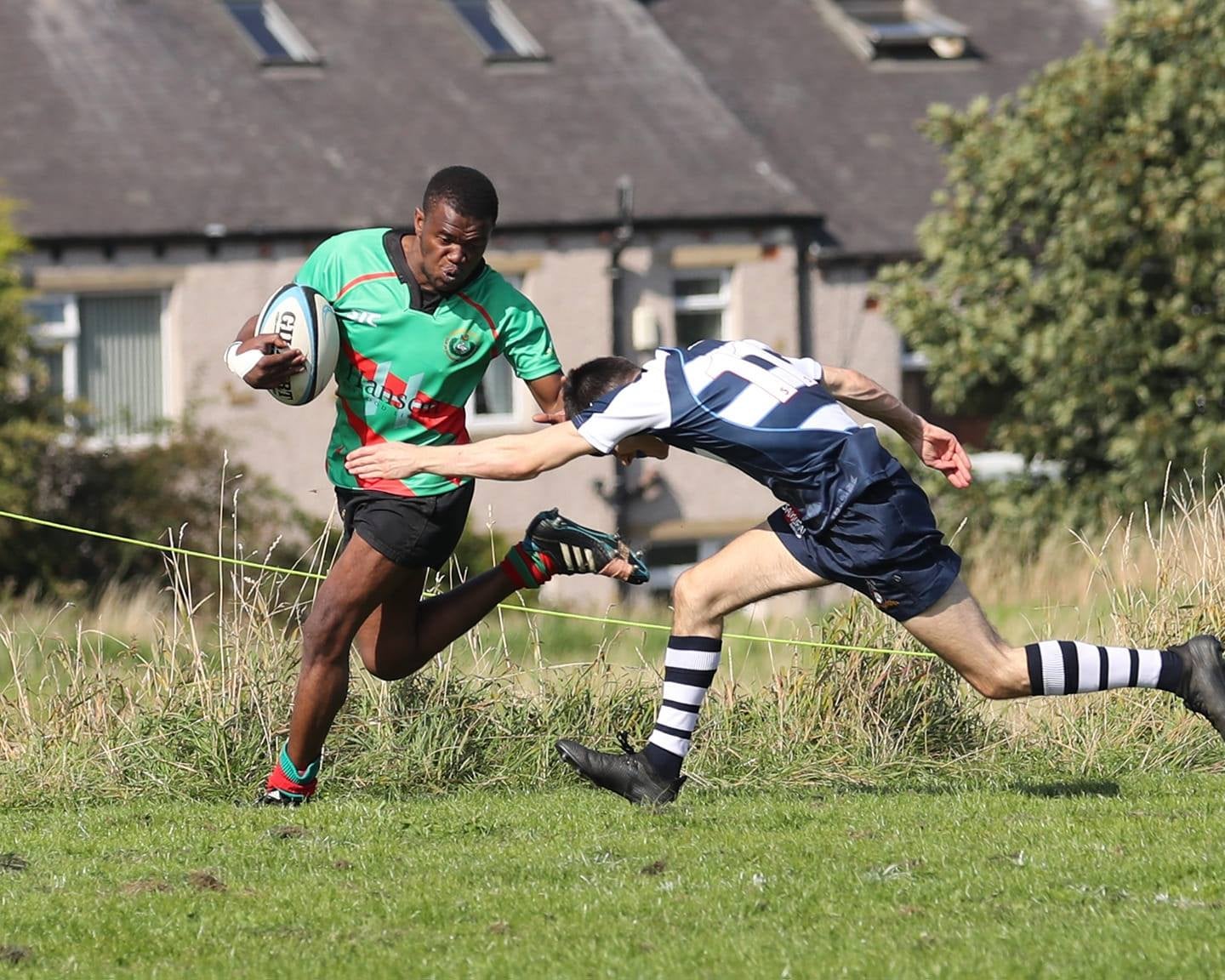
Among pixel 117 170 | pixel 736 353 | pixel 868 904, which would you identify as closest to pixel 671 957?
pixel 868 904

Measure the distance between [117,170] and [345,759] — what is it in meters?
17.4

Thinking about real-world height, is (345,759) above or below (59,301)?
below

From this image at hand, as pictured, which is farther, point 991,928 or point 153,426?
point 153,426

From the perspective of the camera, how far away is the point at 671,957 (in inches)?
212

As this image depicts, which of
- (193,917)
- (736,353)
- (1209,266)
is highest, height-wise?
(1209,266)

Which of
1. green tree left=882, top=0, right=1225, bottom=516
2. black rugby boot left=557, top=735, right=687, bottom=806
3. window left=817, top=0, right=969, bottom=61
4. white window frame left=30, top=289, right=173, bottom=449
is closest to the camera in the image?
black rugby boot left=557, top=735, right=687, bottom=806

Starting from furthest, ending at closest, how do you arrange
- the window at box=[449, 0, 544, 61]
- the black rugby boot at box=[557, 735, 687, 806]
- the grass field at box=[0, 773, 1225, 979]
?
the window at box=[449, 0, 544, 61] < the black rugby boot at box=[557, 735, 687, 806] < the grass field at box=[0, 773, 1225, 979]

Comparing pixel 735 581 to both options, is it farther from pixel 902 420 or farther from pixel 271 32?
pixel 271 32

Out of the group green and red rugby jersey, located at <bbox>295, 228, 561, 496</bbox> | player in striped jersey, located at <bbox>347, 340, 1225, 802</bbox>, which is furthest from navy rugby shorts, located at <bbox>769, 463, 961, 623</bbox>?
green and red rugby jersey, located at <bbox>295, 228, 561, 496</bbox>

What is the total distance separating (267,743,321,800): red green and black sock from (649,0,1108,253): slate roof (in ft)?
65.2

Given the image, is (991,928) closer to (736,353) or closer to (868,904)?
(868,904)

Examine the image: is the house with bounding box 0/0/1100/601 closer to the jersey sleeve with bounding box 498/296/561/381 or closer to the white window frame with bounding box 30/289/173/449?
the white window frame with bounding box 30/289/173/449

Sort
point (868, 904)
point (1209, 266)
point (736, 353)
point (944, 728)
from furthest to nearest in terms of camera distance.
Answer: point (1209, 266)
point (944, 728)
point (736, 353)
point (868, 904)

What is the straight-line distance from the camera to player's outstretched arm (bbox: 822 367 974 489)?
7316mm
